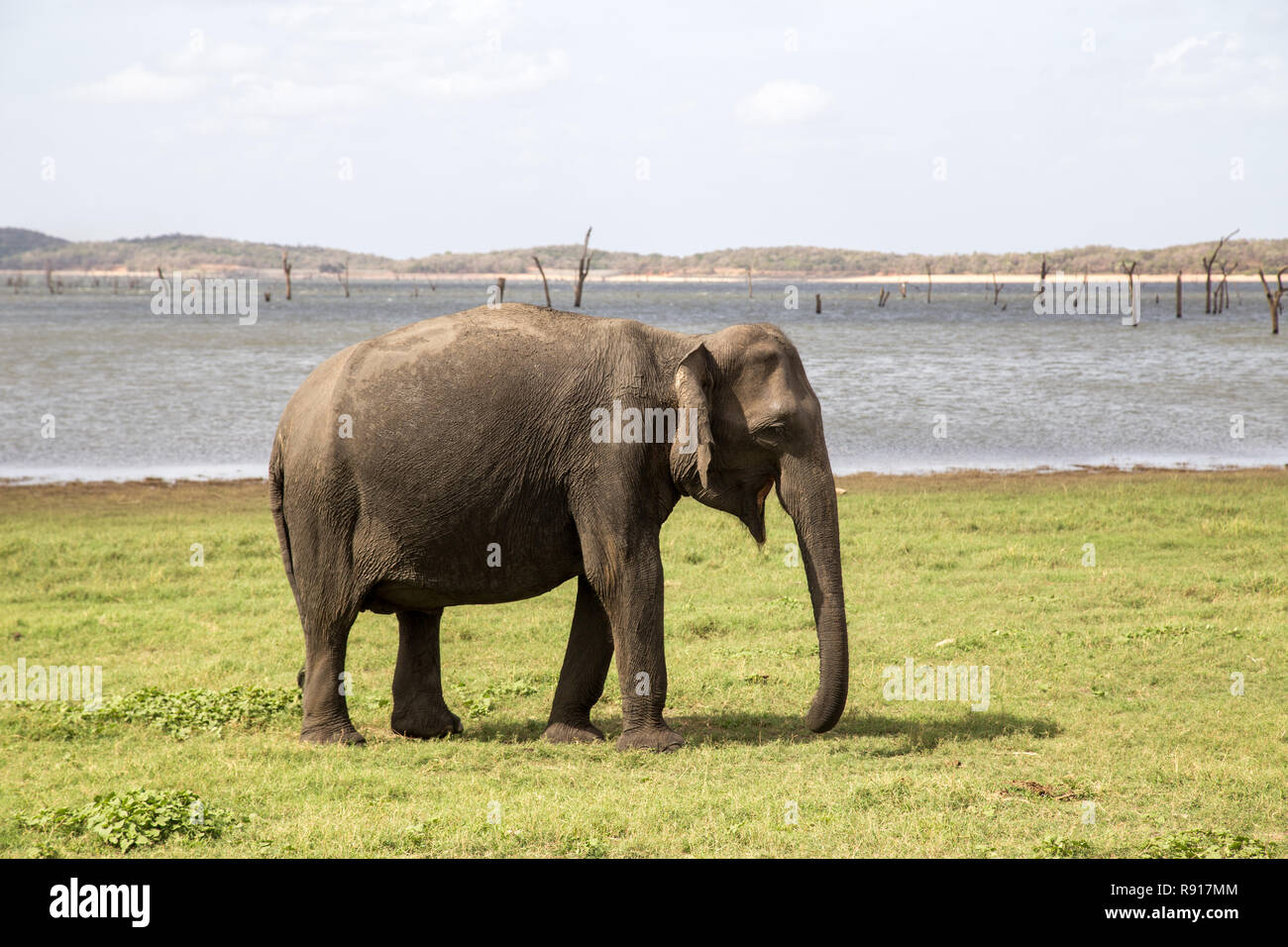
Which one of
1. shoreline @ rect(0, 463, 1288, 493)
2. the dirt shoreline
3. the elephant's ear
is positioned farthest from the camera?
shoreline @ rect(0, 463, 1288, 493)

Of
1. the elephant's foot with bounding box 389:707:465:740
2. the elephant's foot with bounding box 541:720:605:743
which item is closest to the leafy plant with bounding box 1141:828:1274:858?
the elephant's foot with bounding box 541:720:605:743

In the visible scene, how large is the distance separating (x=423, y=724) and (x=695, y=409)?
3.28 meters

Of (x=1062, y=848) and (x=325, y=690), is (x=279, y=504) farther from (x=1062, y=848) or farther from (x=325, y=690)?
(x=1062, y=848)

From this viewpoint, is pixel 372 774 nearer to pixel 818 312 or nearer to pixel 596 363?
pixel 596 363

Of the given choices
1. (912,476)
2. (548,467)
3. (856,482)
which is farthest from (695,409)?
(912,476)

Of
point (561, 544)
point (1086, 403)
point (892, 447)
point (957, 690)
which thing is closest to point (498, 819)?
point (561, 544)

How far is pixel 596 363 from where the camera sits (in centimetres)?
956

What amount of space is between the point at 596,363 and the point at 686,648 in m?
4.25

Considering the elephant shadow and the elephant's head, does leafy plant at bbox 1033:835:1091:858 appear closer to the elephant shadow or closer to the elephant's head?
the elephant's head

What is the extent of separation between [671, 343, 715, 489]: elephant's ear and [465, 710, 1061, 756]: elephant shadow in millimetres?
2098

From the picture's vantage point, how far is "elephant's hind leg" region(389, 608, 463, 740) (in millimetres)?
10164

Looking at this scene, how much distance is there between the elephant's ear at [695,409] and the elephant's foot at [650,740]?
1816 mm

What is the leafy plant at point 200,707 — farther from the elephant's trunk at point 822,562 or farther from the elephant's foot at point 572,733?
the elephant's trunk at point 822,562

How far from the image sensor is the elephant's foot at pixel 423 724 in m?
10.2
